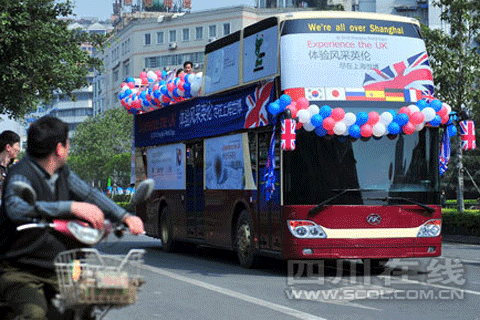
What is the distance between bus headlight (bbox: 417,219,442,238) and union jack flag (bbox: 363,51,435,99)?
6.52 ft

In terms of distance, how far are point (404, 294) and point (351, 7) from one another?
9517cm

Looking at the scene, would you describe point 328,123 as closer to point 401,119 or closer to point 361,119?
point 361,119

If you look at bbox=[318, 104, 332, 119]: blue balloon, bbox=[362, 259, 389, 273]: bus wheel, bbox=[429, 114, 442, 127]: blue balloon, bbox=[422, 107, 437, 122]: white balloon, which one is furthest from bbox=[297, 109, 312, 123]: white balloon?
bbox=[362, 259, 389, 273]: bus wheel

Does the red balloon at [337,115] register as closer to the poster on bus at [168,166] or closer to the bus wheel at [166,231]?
the poster on bus at [168,166]

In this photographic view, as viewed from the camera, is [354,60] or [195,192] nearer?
[354,60]

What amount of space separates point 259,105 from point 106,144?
8680 centimetres

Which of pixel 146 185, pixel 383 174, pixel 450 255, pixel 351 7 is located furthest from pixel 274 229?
pixel 351 7

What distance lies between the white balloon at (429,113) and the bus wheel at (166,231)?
308 inches

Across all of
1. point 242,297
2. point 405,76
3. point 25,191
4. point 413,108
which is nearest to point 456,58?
point 405,76

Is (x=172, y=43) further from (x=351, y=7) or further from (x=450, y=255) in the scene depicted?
(x=450, y=255)

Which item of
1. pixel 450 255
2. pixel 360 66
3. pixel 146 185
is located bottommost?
pixel 450 255

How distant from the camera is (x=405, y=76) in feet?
53.1

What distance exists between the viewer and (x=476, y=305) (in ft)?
39.5

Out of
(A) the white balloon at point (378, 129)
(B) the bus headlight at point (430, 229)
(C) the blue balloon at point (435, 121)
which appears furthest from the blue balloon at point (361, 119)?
(B) the bus headlight at point (430, 229)
